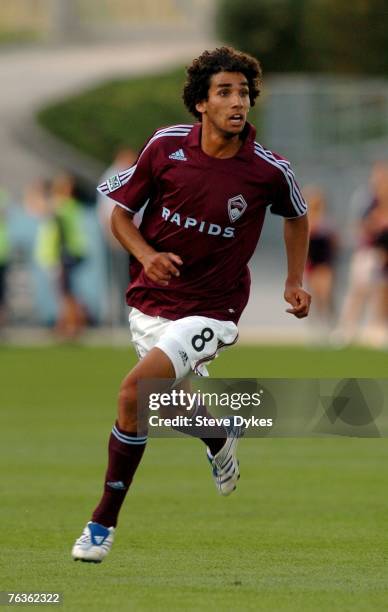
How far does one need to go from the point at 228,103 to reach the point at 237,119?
11 centimetres

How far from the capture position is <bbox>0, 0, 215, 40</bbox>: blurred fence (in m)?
54.9

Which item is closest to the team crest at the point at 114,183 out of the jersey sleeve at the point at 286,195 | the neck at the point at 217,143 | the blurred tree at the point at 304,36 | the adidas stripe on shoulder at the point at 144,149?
the adidas stripe on shoulder at the point at 144,149

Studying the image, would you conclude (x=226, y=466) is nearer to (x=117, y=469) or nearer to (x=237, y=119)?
(x=117, y=469)

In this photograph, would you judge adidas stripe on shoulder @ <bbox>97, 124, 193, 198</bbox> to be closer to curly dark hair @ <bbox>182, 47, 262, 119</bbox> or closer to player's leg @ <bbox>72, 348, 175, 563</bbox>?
curly dark hair @ <bbox>182, 47, 262, 119</bbox>

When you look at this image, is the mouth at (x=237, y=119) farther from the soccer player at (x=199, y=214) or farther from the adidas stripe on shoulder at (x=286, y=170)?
the adidas stripe on shoulder at (x=286, y=170)

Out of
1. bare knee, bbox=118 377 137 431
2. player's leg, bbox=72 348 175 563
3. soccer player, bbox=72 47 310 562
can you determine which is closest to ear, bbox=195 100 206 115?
soccer player, bbox=72 47 310 562

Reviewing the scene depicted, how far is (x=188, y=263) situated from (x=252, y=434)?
924 mm

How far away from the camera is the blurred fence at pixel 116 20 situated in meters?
54.9

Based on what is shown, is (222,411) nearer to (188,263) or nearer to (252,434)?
(252,434)

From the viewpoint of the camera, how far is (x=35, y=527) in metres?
9.49

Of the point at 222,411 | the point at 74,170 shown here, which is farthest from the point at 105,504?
the point at 74,170

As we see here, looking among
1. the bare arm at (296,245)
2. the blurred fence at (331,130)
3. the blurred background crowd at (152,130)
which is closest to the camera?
the bare arm at (296,245)

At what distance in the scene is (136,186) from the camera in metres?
8.72

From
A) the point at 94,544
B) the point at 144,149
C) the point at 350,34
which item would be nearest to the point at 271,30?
the point at 350,34
